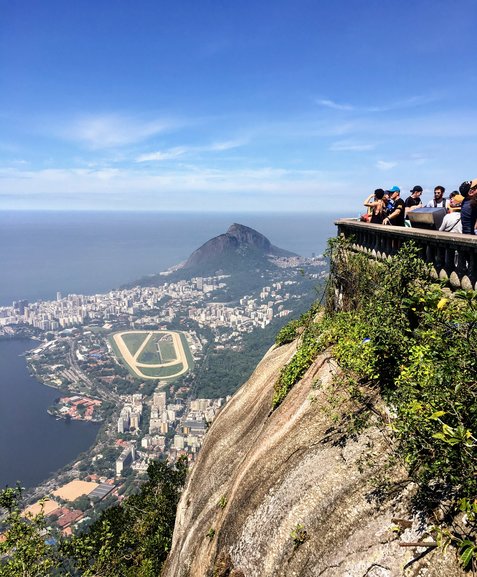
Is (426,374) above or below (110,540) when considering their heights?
above

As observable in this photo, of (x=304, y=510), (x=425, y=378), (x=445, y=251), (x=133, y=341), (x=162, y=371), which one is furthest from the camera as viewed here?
(x=133, y=341)

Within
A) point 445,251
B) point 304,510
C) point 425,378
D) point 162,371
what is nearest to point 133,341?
point 162,371

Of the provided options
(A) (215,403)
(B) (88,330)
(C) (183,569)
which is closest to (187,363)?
(A) (215,403)

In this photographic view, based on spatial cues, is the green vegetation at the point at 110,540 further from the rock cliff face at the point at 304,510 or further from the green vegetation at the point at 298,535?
the green vegetation at the point at 298,535

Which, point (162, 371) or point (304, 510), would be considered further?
point (162, 371)

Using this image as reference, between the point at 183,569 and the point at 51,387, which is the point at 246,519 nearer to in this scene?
the point at 183,569

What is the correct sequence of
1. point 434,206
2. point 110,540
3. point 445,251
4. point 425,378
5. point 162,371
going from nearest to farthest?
point 425,378 → point 445,251 → point 434,206 → point 110,540 → point 162,371

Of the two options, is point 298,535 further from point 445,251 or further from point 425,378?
point 445,251

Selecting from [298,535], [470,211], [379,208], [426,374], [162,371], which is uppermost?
[379,208]
